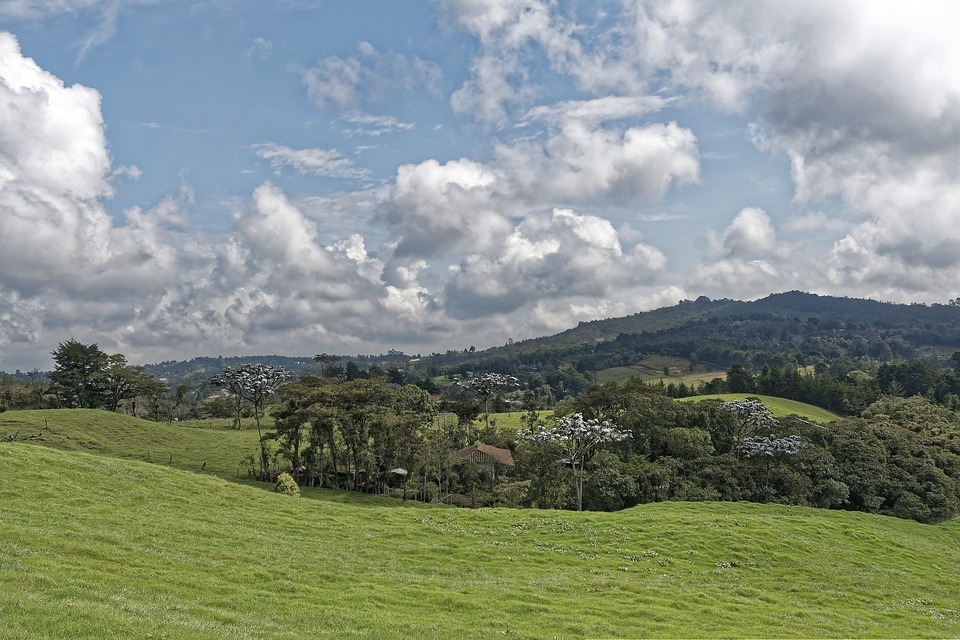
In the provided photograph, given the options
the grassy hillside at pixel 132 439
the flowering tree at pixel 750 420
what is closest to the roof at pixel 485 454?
the grassy hillside at pixel 132 439

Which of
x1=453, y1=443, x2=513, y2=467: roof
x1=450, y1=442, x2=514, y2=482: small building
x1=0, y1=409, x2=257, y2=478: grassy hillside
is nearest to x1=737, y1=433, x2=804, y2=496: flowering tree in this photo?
x1=450, y1=442, x2=514, y2=482: small building

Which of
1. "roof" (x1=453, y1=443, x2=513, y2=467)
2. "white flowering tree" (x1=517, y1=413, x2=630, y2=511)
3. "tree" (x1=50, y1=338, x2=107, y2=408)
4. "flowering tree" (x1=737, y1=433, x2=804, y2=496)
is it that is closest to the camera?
"white flowering tree" (x1=517, y1=413, x2=630, y2=511)

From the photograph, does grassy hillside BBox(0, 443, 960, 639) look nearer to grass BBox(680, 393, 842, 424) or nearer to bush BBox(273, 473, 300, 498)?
bush BBox(273, 473, 300, 498)

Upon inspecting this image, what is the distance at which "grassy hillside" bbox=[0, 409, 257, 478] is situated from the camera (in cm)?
8125

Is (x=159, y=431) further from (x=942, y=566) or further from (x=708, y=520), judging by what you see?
(x=942, y=566)

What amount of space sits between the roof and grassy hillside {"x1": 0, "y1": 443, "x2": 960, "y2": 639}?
147 ft

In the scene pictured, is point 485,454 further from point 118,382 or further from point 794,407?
point 794,407

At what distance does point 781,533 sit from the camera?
40.3m

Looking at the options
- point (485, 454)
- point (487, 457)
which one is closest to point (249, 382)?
point (485, 454)

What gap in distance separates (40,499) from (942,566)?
182 ft

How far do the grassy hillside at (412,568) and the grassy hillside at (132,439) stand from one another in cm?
4528

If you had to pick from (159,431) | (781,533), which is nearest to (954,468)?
(781,533)

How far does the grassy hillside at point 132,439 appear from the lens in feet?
267

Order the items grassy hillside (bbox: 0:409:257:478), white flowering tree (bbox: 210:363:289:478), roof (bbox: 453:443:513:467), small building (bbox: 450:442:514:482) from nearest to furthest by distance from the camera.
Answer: grassy hillside (bbox: 0:409:257:478) → small building (bbox: 450:442:514:482) → roof (bbox: 453:443:513:467) → white flowering tree (bbox: 210:363:289:478)
